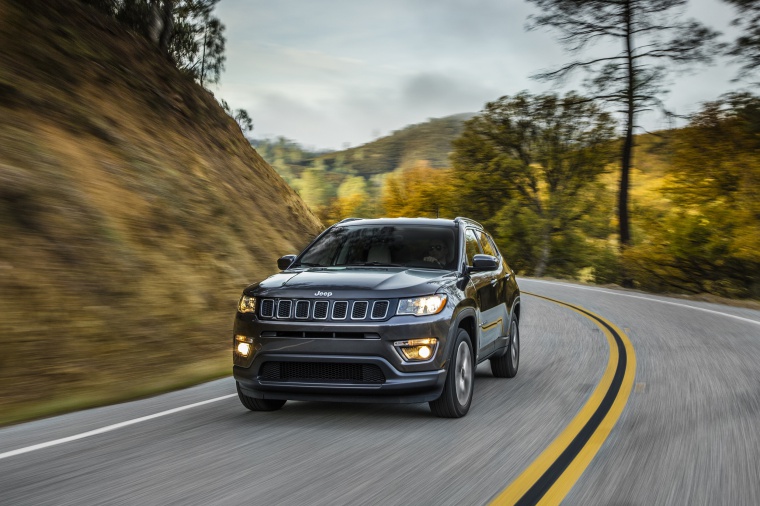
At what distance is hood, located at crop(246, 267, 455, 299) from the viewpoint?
637 cm

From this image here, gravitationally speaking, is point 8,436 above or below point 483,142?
below

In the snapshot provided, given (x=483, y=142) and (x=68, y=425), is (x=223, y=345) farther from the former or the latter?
(x=483, y=142)

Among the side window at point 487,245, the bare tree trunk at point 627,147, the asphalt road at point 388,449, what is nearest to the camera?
the asphalt road at point 388,449

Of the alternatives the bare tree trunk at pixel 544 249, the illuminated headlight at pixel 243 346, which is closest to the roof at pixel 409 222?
the illuminated headlight at pixel 243 346

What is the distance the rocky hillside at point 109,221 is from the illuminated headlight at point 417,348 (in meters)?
3.40

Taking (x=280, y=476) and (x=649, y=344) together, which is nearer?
(x=280, y=476)

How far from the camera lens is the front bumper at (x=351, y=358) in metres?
6.21

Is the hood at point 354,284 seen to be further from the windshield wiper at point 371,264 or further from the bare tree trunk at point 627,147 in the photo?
the bare tree trunk at point 627,147

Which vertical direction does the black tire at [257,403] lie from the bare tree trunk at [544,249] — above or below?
above

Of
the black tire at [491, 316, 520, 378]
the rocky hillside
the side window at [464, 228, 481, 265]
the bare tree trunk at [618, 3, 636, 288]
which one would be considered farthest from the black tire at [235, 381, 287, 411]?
the bare tree trunk at [618, 3, 636, 288]

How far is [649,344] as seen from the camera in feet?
40.2

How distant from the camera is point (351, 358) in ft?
20.3

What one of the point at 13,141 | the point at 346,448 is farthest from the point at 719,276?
the point at 346,448

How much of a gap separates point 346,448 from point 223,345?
25.1 feet
